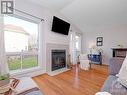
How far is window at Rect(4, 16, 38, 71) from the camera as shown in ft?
10.1

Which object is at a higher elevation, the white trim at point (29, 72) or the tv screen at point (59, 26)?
the tv screen at point (59, 26)

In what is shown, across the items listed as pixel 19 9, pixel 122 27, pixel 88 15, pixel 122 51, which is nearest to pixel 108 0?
pixel 88 15

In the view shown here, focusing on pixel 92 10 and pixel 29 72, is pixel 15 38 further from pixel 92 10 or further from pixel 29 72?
pixel 92 10

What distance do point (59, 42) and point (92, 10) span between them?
1871mm

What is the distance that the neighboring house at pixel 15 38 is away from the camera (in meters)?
3.04

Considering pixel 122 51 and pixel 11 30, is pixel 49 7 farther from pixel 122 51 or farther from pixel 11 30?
pixel 122 51

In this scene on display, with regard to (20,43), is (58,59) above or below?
below

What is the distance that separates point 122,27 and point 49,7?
3560mm

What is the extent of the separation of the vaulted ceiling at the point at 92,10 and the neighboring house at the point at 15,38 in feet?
3.54

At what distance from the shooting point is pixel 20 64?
3.34 metres

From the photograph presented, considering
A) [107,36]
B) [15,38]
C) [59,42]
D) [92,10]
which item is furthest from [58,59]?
[107,36]

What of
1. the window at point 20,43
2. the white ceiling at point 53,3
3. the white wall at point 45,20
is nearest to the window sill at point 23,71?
the window at point 20,43

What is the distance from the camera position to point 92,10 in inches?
177

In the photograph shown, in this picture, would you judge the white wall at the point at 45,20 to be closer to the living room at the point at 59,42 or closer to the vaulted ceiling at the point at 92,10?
the living room at the point at 59,42
